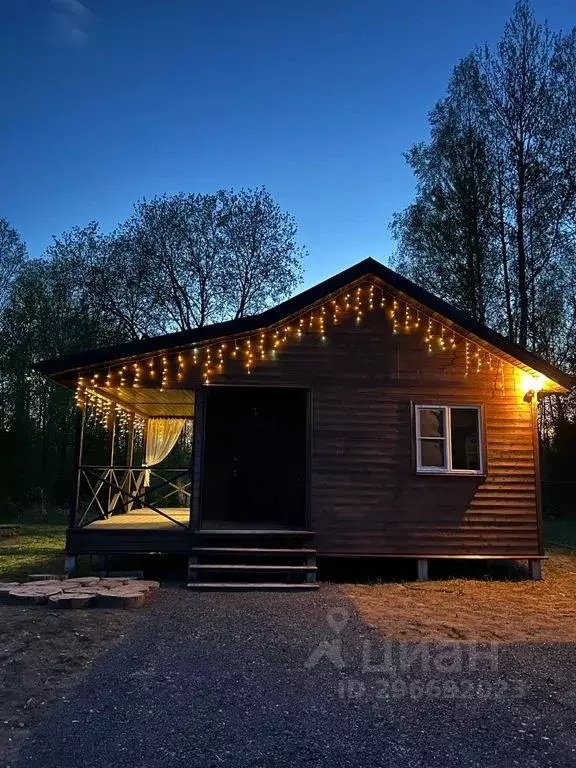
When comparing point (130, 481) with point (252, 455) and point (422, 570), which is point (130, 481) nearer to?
point (252, 455)

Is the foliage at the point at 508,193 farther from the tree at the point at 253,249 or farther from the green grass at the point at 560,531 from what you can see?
the tree at the point at 253,249

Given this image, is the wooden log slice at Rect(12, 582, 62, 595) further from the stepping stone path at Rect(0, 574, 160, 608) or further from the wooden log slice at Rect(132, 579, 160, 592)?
the wooden log slice at Rect(132, 579, 160, 592)

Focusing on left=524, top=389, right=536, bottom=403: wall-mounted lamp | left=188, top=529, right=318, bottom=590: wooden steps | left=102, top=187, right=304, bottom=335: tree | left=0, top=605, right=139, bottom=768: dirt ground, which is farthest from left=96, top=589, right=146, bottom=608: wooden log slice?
left=102, top=187, right=304, bottom=335: tree

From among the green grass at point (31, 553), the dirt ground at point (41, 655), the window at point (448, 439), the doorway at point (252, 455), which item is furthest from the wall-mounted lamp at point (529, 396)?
the green grass at point (31, 553)

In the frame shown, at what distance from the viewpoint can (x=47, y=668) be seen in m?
4.52

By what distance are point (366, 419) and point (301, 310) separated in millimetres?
1988

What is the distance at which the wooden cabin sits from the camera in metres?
8.55

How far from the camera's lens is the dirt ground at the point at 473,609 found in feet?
19.0

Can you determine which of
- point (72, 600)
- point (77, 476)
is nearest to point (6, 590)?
point (72, 600)

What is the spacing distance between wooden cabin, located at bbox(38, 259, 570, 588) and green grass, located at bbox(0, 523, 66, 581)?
3.20 ft

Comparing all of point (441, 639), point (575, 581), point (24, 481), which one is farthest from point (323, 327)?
point (24, 481)

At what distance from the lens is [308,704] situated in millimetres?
3812

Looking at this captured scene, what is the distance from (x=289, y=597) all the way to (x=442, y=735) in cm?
436

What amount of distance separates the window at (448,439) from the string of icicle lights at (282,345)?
30.0 inches
